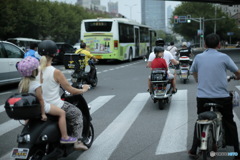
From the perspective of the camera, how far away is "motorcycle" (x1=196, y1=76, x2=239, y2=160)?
13.7ft

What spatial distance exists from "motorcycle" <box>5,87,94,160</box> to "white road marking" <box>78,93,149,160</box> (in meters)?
0.65

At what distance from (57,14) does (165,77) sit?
5545cm

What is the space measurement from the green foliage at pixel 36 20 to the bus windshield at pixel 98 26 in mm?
18586

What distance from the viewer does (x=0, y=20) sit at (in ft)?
135

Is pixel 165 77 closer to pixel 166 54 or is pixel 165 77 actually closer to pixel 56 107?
pixel 166 54

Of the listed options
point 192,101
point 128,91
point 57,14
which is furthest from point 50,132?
point 57,14

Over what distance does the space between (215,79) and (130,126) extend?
9.02 feet

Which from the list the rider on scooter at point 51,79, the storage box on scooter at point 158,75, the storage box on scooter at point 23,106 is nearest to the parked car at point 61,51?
the storage box on scooter at point 158,75

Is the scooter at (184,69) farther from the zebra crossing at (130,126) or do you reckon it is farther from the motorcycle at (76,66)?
the motorcycle at (76,66)

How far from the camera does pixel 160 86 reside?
8.72 m

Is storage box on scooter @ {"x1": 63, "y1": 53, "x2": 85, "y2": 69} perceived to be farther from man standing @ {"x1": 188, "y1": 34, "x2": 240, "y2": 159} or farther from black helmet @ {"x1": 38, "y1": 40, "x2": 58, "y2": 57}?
man standing @ {"x1": 188, "y1": 34, "x2": 240, "y2": 159}

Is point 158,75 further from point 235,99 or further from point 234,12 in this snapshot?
point 234,12

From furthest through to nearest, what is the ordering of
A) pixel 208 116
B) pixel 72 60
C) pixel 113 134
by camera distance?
pixel 72 60, pixel 113 134, pixel 208 116

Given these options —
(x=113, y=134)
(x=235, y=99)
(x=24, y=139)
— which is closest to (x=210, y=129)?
(x=235, y=99)
